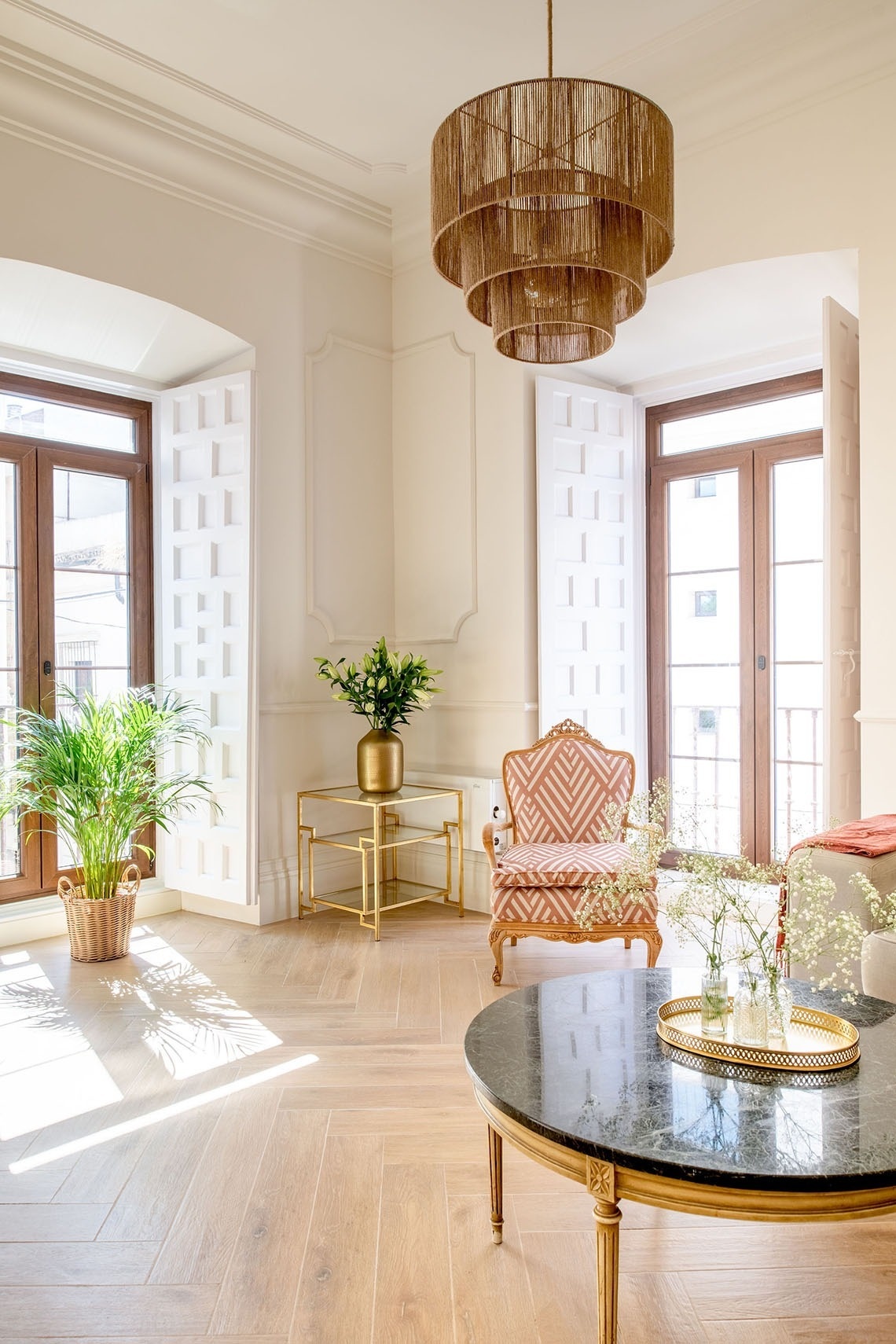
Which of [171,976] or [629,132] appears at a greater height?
[629,132]

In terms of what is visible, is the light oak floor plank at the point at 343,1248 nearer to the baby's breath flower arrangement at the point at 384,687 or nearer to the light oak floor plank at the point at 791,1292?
the light oak floor plank at the point at 791,1292

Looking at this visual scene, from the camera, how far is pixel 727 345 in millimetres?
4988

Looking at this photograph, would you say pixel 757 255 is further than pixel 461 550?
No

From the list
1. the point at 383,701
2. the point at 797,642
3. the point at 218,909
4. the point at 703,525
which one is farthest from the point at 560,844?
the point at 703,525

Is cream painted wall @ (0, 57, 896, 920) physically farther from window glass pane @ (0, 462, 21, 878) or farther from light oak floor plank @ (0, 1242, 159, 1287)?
light oak floor plank @ (0, 1242, 159, 1287)

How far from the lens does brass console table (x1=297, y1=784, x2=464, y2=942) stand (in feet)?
15.1

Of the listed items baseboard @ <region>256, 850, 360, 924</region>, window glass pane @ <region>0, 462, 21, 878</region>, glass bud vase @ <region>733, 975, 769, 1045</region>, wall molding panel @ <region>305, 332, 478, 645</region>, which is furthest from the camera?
wall molding panel @ <region>305, 332, 478, 645</region>

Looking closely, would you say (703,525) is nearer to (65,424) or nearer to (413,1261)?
(65,424)

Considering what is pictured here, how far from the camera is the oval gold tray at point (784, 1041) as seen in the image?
1.85 metres

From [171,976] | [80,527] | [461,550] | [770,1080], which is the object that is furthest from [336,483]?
[770,1080]

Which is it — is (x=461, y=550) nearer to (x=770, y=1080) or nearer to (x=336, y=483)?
(x=336, y=483)

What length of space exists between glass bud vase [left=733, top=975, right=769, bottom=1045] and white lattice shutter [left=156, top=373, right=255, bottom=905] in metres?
3.12

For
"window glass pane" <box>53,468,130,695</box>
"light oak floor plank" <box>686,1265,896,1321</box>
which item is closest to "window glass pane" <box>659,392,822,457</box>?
"window glass pane" <box>53,468,130,695</box>

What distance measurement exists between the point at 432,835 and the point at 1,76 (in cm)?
378
